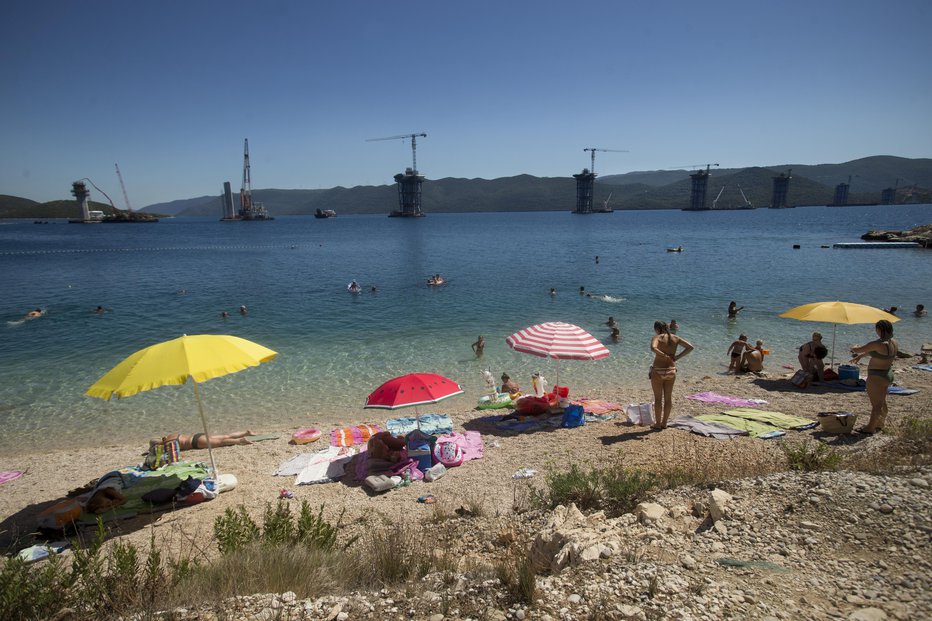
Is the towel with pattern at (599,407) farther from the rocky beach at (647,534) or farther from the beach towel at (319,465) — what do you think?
the beach towel at (319,465)

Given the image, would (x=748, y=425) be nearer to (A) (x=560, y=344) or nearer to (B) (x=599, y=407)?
(B) (x=599, y=407)

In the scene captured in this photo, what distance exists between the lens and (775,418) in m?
8.77

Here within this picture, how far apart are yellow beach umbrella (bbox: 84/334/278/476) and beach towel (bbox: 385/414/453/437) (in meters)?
3.33

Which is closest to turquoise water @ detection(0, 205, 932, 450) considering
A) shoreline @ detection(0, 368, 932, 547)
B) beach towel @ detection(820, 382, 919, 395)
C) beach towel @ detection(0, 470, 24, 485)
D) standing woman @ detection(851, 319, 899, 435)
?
shoreline @ detection(0, 368, 932, 547)

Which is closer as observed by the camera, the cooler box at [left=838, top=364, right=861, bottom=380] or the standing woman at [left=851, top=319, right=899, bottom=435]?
the standing woman at [left=851, top=319, right=899, bottom=435]

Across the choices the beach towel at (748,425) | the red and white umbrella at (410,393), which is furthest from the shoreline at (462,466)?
→ the red and white umbrella at (410,393)

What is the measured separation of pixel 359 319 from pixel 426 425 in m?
12.9

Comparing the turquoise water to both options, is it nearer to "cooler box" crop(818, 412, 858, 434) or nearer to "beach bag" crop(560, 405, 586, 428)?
Answer: "beach bag" crop(560, 405, 586, 428)

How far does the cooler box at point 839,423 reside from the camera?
7.64 m

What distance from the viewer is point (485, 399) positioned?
1110 centimetres

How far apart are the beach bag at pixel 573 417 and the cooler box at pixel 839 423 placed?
3.95 metres

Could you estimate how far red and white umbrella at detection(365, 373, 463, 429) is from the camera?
24.0 ft

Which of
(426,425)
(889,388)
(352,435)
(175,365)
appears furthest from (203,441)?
(889,388)

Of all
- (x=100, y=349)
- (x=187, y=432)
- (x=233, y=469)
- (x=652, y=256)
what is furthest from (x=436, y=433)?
(x=652, y=256)
